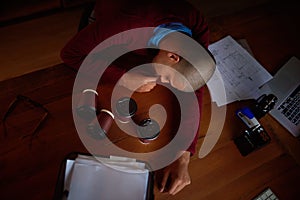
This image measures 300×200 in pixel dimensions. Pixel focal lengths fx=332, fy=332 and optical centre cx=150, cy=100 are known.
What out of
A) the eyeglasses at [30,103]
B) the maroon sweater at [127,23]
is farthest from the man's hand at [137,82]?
the eyeglasses at [30,103]

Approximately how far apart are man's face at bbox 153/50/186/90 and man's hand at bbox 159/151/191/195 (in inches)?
8.8

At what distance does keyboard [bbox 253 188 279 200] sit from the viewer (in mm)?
994

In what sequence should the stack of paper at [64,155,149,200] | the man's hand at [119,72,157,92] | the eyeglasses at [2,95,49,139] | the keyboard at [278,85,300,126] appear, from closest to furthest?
the stack of paper at [64,155,149,200] → the eyeglasses at [2,95,49,139] → the man's hand at [119,72,157,92] → the keyboard at [278,85,300,126]

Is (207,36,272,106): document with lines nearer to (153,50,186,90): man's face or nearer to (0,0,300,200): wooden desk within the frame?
(0,0,300,200): wooden desk

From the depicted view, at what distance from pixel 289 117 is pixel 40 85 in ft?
2.79

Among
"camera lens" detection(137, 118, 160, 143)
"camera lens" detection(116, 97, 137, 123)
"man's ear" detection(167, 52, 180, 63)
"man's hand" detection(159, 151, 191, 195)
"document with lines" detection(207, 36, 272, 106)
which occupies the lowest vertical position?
"man's hand" detection(159, 151, 191, 195)

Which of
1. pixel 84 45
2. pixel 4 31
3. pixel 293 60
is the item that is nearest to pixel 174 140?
pixel 84 45

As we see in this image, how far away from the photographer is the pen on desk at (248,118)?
1.09 m

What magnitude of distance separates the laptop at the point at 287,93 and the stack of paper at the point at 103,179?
56 cm

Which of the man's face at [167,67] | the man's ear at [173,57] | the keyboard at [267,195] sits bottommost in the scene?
the keyboard at [267,195]

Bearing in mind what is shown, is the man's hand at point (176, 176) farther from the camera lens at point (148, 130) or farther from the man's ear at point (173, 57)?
the man's ear at point (173, 57)

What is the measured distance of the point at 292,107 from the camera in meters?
1.20

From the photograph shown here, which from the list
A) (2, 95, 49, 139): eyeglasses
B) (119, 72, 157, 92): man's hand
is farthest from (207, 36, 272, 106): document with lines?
(2, 95, 49, 139): eyeglasses

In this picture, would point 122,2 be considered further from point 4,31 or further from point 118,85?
point 4,31
